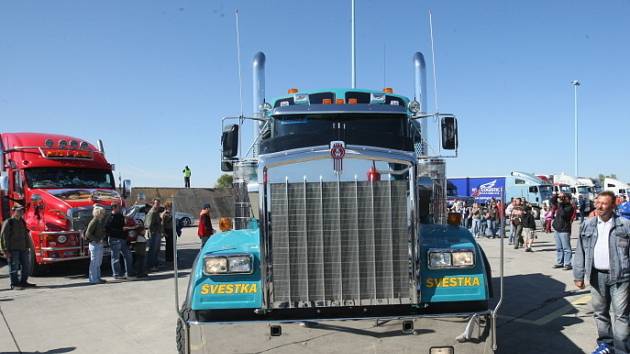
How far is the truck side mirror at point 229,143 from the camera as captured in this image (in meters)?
6.38

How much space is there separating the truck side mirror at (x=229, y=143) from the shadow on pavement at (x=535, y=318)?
4.02 m

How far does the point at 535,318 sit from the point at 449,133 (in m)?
2.81

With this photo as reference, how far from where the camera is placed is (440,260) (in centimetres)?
397

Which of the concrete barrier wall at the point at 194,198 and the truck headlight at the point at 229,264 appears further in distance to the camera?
the concrete barrier wall at the point at 194,198

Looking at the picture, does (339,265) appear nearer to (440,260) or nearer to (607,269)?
(440,260)

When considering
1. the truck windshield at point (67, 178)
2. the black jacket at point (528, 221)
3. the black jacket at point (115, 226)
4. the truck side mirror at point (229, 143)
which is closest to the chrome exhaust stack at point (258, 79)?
the truck side mirror at point (229, 143)

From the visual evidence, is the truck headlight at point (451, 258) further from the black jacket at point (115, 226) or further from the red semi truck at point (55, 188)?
the red semi truck at point (55, 188)

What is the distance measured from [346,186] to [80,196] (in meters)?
9.32

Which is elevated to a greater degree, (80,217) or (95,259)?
(80,217)

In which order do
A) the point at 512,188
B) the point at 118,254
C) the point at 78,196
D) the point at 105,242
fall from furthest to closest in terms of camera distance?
the point at 512,188
the point at 78,196
the point at 105,242
the point at 118,254

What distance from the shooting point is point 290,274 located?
387 cm

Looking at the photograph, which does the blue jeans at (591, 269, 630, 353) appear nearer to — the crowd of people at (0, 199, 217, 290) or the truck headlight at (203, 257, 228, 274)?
the truck headlight at (203, 257, 228, 274)

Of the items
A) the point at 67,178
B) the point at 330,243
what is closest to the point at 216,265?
the point at 330,243

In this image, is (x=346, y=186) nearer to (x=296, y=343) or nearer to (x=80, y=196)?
(x=296, y=343)
